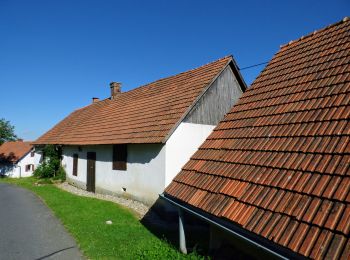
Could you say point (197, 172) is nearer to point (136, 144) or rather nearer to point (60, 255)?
point (60, 255)

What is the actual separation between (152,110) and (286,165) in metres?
10.6

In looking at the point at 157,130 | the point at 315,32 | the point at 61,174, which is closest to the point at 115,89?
the point at 61,174

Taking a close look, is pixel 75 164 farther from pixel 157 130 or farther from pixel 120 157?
pixel 157 130

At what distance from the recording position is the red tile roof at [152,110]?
13.0 m

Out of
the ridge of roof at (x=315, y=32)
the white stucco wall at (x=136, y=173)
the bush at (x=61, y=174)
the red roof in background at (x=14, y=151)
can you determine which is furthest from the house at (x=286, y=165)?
the red roof in background at (x=14, y=151)

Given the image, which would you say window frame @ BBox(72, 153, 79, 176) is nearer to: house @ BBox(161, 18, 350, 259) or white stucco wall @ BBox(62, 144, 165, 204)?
white stucco wall @ BBox(62, 144, 165, 204)

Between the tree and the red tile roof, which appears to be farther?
the tree

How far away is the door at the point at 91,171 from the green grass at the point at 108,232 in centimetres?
340

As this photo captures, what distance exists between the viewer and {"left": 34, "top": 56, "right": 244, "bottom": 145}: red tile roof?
512 inches

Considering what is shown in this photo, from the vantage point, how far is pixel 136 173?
13992 mm

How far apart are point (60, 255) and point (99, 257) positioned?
1.05m

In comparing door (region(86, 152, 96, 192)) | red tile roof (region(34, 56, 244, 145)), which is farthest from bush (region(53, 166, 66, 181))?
door (region(86, 152, 96, 192))

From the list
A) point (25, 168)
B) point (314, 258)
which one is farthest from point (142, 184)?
point (25, 168)

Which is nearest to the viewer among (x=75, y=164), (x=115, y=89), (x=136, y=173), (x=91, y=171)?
(x=136, y=173)
